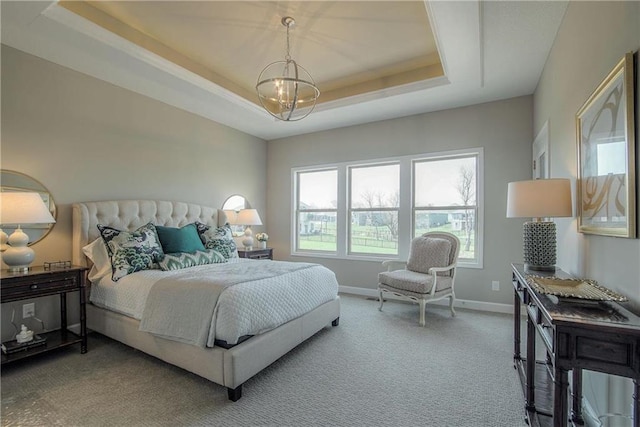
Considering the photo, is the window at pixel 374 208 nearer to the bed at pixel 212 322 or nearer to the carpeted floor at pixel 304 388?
the bed at pixel 212 322

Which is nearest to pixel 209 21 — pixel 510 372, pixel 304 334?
pixel 304 334

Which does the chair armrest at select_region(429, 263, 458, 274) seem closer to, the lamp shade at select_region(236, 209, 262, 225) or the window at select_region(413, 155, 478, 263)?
the window at select_region(413, 155, 478, 263)

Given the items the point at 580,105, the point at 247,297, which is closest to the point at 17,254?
the point at 247,297

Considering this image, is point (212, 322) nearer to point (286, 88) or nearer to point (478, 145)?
point (286, 88)

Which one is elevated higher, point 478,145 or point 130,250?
point 478,145

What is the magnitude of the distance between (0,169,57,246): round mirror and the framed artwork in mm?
4362

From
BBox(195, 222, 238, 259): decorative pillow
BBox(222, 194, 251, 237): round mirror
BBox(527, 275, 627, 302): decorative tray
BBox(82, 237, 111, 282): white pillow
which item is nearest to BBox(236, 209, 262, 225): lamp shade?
BBox(222, 194, 251, 237): round mirror

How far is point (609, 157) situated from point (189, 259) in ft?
11.2

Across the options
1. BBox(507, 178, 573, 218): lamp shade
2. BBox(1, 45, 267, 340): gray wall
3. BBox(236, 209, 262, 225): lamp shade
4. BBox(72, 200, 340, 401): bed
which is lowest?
BBox(72, 200, 340, 401): bed

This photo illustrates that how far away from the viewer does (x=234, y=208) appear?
5203 millimetres

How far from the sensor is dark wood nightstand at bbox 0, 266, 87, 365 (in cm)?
232

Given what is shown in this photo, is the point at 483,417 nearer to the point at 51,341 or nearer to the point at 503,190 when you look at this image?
the point at 503,190

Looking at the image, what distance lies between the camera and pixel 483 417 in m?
1.88

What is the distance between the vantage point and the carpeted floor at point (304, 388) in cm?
187
